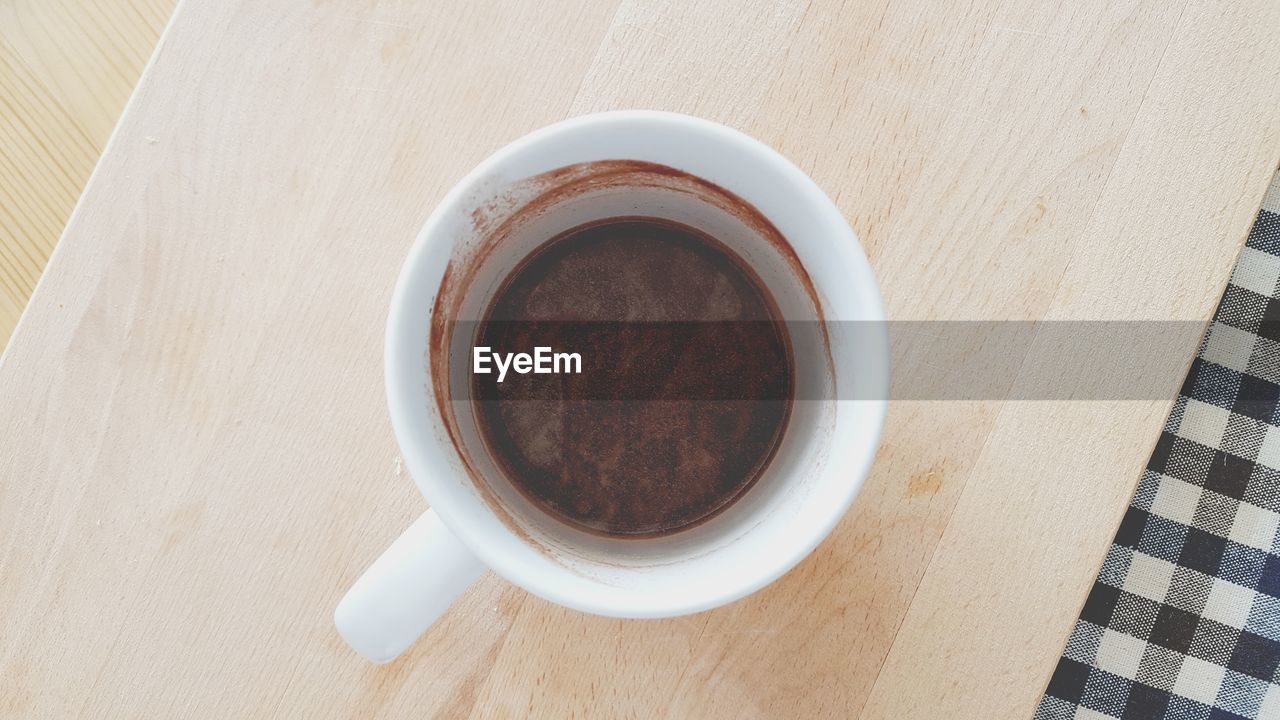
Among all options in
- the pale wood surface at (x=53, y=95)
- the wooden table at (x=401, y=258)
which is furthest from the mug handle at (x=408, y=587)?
the pale wood surface at (x=53, y=95)

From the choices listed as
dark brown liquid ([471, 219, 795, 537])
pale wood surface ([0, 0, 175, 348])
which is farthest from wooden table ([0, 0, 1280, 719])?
pale wood surface ([0, 0, 175, 348])

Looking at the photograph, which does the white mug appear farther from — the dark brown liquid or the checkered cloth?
the checkered cloth

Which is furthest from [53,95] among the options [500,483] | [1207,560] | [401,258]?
[1207,560]

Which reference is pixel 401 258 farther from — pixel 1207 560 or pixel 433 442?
pixel 1207 560

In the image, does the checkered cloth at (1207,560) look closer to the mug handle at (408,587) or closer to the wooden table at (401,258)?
the wooden table at (401,258)

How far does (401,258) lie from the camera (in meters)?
0.51

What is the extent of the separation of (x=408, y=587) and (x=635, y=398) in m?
0.16

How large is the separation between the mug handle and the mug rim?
24 mm

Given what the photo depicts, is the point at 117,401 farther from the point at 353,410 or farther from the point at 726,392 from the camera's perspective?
the point at 726,392

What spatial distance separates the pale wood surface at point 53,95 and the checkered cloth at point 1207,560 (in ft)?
3.02

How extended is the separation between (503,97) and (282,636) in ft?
1.14

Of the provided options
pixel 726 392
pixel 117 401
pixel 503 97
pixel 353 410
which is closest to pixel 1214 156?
pixel 726 392

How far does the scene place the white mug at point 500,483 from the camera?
0.37 metres

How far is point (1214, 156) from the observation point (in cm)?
49
